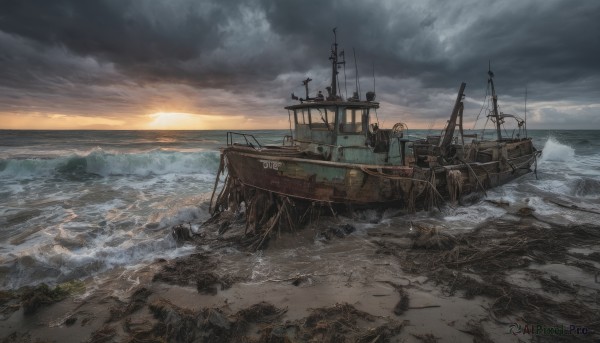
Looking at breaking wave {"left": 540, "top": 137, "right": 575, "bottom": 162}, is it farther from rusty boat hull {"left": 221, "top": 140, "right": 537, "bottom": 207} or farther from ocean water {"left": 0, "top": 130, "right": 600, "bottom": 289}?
rusty boat hull {"left": 221, "top": 140, "right": 537, "bottom": 207}

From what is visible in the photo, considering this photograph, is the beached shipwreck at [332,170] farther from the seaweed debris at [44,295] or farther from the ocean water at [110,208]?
the seaweed debris at [44,295]

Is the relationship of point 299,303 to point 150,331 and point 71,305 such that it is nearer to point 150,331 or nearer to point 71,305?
point 150,331

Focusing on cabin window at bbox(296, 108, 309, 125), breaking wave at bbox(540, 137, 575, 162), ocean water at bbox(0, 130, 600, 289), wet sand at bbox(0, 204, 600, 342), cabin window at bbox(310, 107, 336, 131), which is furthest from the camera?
breaking wave at bbox(540, 137, 575, 162)

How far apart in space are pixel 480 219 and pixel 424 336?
20.7 feet

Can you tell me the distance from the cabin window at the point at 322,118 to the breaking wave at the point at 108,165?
13067mm

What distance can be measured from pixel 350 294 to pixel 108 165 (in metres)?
19.8

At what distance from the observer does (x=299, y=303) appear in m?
4.75

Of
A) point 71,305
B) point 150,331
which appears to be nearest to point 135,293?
point 71,305

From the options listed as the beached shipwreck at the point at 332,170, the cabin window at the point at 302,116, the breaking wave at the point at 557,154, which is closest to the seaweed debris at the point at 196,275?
the beached shipwreck at the point at 332,170

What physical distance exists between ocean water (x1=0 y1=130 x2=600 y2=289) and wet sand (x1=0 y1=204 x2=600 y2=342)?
3.73 ft

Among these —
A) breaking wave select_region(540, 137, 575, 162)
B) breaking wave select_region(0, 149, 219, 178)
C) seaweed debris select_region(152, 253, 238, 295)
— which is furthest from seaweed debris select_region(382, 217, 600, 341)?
breaking wave select_region(540, 137, 575, 162)

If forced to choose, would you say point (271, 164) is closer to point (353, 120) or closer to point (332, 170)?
point (332, 170)

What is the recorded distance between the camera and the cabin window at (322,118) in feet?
28.1

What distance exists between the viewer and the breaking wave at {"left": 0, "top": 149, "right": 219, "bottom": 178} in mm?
18297
